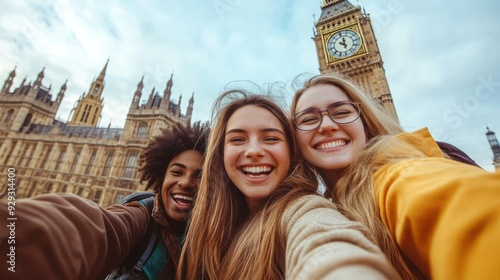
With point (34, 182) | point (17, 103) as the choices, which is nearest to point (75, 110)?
point (17, 103)

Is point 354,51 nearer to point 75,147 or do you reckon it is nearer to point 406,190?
point 406,190

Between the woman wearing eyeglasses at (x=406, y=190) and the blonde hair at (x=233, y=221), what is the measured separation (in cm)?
20

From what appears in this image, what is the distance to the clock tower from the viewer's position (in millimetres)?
15445

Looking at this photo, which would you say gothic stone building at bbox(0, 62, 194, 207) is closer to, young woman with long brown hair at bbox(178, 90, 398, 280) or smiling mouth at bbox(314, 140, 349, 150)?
young woman with long brown hair at bbox(178, 90, 398, 280)

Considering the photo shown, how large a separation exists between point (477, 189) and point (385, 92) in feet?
57.5

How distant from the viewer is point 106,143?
19.5 metres

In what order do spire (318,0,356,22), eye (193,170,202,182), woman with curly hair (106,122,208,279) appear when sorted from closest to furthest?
woman with curly hair (106,122,208,279) < eye (193,170,202,182) < spire (318,0,356,22)

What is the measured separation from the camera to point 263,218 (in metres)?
1.04

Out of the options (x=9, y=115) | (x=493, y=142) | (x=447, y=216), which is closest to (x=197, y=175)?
(x=447, y=216)

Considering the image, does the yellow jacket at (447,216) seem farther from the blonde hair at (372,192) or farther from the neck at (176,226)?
the neck at (176,226)

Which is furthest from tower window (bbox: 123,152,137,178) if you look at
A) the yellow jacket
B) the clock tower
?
the yellow jacket

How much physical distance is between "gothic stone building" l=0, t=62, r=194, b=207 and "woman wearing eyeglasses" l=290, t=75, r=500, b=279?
54.4 feet

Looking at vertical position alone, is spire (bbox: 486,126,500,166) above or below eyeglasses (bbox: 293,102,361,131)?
above

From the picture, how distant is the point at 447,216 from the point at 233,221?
112 cm
